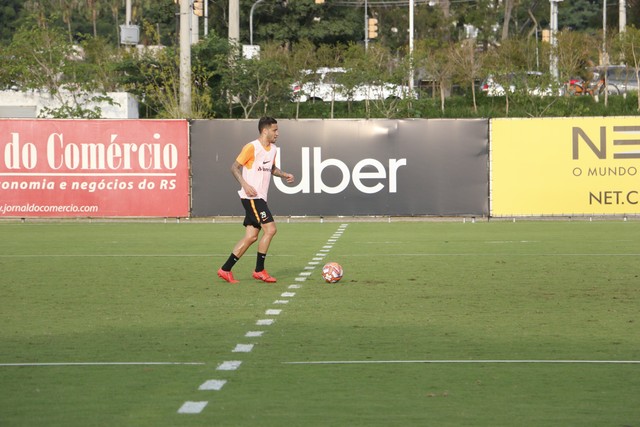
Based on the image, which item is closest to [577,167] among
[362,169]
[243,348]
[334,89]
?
[362,169]

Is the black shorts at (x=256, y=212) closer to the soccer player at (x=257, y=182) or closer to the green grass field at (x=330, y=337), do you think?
the soccer player at (x=257, y=182)

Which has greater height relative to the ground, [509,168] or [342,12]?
[342,12]

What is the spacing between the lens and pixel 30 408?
326 inches

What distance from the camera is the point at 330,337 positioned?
11.3m

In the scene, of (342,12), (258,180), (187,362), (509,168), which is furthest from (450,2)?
(187,362)

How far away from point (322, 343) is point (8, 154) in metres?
18.8

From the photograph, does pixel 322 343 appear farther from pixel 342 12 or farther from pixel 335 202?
pixel 342 12

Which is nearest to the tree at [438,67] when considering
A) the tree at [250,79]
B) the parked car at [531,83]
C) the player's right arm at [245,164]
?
the parked car at [531,83]

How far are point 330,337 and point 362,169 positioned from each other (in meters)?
17.2

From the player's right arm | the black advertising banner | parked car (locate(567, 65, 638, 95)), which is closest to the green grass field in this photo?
the player's right arm

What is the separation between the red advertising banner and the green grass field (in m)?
6.97

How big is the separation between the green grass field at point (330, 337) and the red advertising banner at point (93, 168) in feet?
22.9

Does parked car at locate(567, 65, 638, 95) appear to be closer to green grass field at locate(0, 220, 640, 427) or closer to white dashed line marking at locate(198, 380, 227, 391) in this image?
green grass field at locate(0, 220, 640, 427)

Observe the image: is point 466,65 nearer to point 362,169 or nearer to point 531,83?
point 531,83
